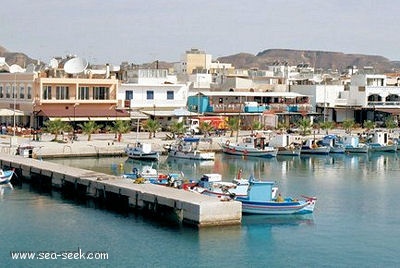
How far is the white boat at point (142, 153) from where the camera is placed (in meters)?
59.3

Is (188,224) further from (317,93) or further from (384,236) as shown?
(317,93)

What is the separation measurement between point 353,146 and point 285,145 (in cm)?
693

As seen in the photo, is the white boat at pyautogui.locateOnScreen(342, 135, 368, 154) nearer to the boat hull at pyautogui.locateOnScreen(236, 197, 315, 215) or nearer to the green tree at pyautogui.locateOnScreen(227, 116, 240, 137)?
the green tree at pyautogui.locateOnScreen(227, 116, 240, 137)

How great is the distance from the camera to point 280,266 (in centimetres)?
2964

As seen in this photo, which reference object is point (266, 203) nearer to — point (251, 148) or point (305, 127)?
point (251, 148)

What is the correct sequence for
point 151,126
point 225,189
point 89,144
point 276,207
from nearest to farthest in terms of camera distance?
1. point 276,207
2. point 225,189
3. point 89,144
4. point 151,126

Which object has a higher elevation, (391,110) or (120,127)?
(391,110)

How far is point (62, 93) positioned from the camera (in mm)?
70500

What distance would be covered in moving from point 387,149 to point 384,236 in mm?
40432

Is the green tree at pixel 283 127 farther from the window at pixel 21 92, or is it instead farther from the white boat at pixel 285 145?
the window at pixel 21 92

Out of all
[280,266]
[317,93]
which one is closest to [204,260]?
[280,266]

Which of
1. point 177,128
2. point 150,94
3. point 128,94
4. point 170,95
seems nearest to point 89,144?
point 177,128

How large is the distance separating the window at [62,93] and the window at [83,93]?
115 cm

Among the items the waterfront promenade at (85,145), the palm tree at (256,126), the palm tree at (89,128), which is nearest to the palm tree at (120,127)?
the waterfront promenade at (85,145)
